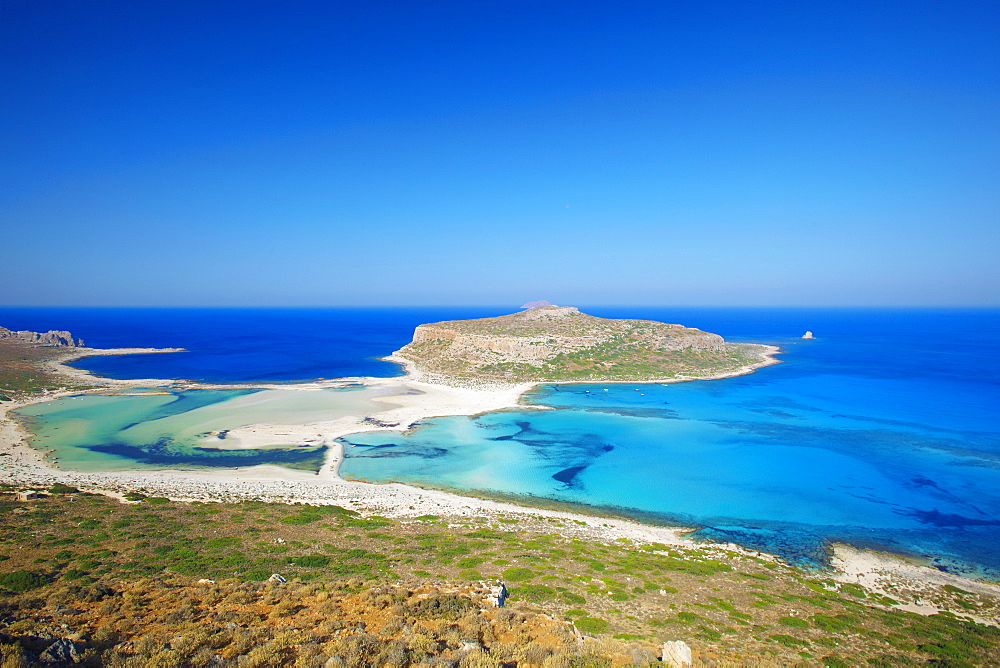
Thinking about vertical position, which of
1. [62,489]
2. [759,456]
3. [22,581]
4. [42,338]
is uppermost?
[42,338]

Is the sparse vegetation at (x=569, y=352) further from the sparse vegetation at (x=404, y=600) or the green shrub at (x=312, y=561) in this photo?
the green shrub at (x=312, y=561)

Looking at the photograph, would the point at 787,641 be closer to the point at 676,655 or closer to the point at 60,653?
the point at 676,655

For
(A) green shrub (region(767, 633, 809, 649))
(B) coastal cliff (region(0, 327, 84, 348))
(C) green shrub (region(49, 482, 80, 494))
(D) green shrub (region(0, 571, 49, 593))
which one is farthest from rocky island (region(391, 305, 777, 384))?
(B) coastal cliff (region(0, 327, 84, 348))

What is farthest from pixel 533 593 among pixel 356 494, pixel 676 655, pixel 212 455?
pixel 212 455

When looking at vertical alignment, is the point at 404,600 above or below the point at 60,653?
below

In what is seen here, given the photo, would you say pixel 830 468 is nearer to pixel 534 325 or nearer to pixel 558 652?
pixel 558 652
